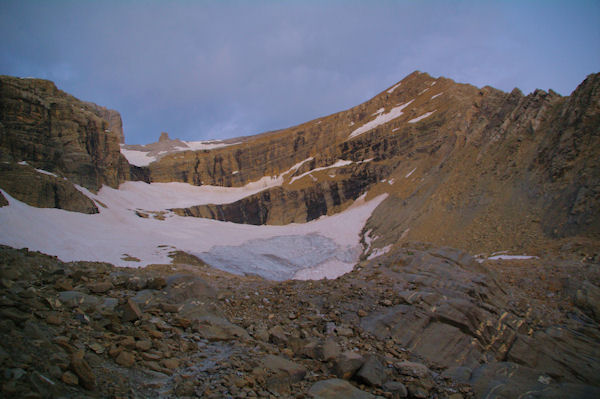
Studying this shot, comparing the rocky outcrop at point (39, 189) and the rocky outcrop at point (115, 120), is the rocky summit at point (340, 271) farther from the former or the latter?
the rocky outcrop at point (115, 120)

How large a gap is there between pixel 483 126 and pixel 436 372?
3038cm

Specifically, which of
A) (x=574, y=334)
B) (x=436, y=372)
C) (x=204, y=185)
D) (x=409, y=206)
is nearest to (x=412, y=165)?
(x=409, y=206)

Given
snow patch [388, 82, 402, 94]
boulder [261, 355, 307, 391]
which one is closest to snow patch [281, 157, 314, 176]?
snow patch [388, 82, 402, 94]

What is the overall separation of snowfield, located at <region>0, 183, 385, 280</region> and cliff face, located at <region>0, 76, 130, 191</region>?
13.9ft

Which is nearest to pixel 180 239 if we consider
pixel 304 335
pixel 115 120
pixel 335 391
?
pixel 304 335

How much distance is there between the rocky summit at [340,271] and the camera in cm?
434

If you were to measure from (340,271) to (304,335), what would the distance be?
24342mm

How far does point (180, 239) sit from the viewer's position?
111 ft

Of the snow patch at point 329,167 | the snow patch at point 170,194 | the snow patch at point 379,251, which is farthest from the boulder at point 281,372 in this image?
the snow patch at point 329,167

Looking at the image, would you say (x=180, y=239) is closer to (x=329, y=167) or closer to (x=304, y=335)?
(x=304, y=335)

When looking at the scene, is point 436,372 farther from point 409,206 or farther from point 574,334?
point 409,206

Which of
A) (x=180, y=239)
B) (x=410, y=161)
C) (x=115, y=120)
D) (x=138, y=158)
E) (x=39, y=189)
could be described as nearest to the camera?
(x=39, y=189)

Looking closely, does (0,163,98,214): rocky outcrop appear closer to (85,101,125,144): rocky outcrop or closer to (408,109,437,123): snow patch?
(408,109,437,123): snow patch

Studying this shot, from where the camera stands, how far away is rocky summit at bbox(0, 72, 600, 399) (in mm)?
4336
